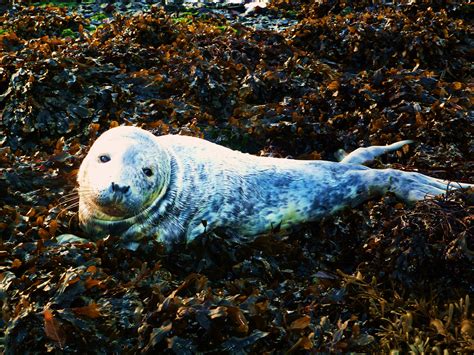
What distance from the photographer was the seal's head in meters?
4.04

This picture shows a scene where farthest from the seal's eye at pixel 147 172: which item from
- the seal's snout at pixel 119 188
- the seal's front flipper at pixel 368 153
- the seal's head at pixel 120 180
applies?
the seal's front flipper at pixel 368 153

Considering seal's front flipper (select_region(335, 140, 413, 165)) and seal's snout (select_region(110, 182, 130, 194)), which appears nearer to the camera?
seal's snout (select_region(110, 182, 130, 194))

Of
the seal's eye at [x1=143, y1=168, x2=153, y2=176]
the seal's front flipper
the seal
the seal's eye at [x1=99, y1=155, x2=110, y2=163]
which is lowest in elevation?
the seal's front flipper

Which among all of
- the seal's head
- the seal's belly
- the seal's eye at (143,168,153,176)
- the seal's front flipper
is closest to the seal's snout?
the seal's head

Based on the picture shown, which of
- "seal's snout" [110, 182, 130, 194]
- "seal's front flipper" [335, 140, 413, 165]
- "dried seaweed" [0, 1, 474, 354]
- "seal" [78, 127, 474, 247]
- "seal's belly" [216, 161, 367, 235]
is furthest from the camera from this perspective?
"seal's front flipper" [335, 140, 413, 165]

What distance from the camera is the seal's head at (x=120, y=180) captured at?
4.04 meters

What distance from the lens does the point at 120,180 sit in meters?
4.03

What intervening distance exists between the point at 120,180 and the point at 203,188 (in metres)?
0.63

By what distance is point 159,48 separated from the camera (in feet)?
23.0

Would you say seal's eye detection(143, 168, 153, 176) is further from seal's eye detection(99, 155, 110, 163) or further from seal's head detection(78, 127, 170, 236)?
seal's eye detection(99, 155, 110, 163)

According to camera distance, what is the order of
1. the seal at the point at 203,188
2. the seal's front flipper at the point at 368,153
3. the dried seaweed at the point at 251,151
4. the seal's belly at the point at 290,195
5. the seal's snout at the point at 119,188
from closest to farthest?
the dried seaweed at the point at 251,151, the seal's snout at the point at 119,188, the seal at the point at 203,188, the seal's belly at the point at 290,195, the seal's front flipper at the point at 368,153

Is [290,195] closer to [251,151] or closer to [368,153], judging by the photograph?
[368,153]

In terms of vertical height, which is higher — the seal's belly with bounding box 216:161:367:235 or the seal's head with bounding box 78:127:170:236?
the seal's head with bounding box 78:127:170:236

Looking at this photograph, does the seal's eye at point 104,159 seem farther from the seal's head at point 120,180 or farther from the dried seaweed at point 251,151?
the dried seaweed at point 251,151
